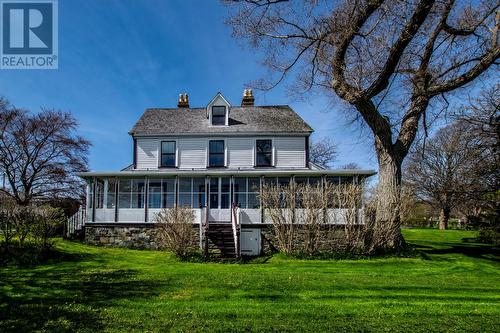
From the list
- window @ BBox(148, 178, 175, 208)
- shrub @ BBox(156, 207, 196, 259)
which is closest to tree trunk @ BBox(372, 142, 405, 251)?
shrub @ BBox(156, 207, 196, 259)

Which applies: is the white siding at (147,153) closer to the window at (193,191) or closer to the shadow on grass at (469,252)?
the window at (193,191)

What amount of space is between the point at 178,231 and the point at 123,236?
5.43 m

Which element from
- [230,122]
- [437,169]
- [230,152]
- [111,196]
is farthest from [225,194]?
[437,169]

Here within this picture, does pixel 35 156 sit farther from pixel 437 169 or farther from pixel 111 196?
pixel 437 169

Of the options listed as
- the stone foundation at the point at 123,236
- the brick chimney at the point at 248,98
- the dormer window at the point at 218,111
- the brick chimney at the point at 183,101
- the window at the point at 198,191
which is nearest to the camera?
the stone foundation at the point at 123,236

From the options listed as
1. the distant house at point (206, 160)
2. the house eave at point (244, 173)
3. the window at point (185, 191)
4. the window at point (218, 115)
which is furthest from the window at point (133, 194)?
the window at point (218, 115)

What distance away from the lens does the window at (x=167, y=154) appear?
21.5 m

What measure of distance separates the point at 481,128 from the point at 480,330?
15.6 m

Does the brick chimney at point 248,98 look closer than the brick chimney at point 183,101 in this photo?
Yes

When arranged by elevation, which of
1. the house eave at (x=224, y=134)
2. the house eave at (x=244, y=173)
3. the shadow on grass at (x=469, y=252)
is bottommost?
the shadow on grass at (x=469, y=252)

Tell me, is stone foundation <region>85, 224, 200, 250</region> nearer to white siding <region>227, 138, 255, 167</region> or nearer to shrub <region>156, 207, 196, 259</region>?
shrub <region>156, 207, 196, 259</region>

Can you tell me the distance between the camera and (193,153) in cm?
2153

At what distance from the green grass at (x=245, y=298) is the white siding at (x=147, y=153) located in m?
9.96

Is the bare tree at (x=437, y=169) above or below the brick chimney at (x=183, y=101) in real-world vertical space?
below
